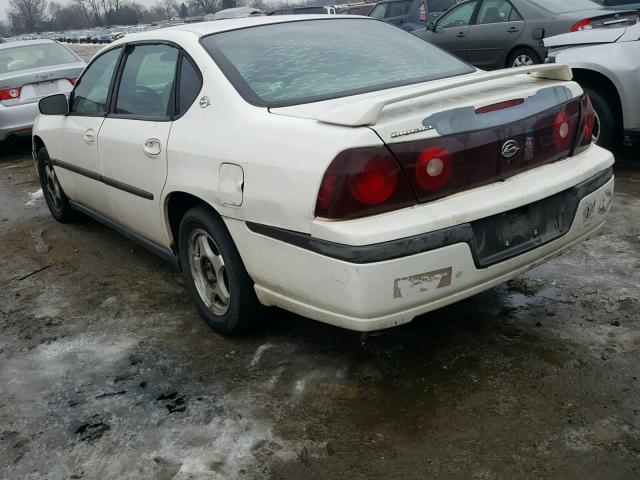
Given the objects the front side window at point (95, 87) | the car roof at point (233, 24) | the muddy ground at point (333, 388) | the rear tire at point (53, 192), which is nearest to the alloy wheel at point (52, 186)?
the rear tire at point (53, 192)

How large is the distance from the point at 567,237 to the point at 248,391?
5.03 ft

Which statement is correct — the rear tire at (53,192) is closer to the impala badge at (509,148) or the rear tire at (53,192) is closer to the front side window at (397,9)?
the impala badge at (509,148)

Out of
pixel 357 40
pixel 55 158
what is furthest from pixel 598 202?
pixel 55 158

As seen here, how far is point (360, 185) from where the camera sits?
8.08 feet

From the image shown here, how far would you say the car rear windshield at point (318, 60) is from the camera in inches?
122

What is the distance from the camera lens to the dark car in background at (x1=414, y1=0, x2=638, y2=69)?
8758 mm

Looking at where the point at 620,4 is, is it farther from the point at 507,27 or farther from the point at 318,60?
the point at 318,60

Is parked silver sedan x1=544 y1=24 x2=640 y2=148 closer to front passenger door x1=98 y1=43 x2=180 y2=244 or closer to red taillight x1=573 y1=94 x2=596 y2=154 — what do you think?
red taillight x1=573 y1=94 x2=596 y2=154

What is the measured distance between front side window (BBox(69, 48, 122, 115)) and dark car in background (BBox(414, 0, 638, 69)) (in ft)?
18.0

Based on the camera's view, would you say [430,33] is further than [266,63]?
Yes

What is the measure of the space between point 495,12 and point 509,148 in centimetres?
784

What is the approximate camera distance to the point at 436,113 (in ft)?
8.48

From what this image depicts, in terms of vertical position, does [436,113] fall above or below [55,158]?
above

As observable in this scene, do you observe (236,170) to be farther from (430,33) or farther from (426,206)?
(430,33)
